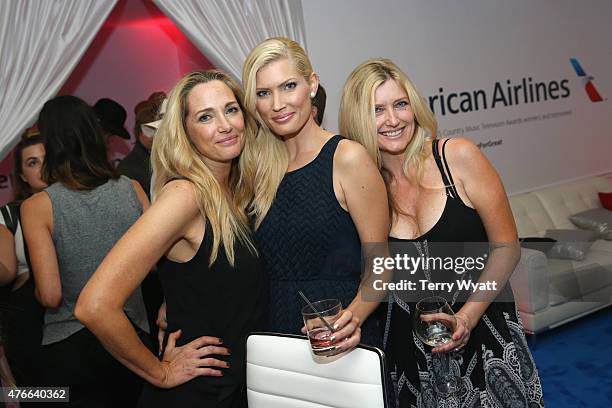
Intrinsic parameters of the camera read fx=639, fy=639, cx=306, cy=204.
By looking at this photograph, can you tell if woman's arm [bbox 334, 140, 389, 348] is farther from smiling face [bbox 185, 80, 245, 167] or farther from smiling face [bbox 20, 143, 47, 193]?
smiling face [bbox 20, 143, 47, 193]

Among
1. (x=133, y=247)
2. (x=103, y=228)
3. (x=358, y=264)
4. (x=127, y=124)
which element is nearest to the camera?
(x=133, y=247)

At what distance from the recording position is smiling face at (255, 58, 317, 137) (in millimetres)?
1983

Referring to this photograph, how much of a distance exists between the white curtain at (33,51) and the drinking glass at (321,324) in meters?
2.36

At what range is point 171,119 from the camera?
1912 mm

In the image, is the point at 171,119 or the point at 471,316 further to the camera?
the point at 471,316

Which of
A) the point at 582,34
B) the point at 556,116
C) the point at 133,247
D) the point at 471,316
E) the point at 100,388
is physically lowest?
the point at 100,388

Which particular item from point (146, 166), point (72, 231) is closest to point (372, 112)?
point (72, 231)

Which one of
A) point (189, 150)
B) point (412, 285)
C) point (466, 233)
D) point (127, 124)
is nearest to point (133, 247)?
point (189, 150)

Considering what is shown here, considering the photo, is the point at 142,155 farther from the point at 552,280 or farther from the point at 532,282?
the point at 552,280

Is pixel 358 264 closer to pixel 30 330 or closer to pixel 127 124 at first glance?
pixel 30 330

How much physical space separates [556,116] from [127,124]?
3.94m

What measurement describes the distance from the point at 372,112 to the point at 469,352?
0.85m

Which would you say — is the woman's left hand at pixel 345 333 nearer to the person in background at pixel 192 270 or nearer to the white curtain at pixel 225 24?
the person in background at pixel 192 270

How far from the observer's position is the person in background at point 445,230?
2.03m
